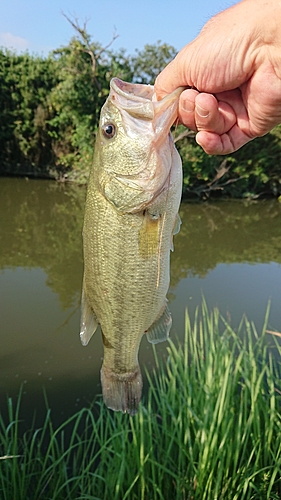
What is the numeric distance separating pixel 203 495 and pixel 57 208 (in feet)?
37.4

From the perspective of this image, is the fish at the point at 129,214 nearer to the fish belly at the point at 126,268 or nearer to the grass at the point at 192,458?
the fish belly at the point at 126,268

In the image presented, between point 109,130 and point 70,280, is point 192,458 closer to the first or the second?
point 109,130

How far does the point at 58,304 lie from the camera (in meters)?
6.63

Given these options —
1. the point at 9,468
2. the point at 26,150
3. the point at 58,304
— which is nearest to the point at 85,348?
the point at 58,304

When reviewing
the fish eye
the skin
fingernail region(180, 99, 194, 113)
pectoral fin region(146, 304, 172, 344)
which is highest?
the skin

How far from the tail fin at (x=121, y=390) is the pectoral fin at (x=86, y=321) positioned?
18 cm

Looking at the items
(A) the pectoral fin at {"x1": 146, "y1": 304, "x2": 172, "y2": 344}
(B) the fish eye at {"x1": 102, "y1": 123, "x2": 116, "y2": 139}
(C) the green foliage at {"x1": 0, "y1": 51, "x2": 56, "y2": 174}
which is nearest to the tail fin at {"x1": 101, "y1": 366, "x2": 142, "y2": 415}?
(A) the pectoral fin at {"x1": 146, "y1": 304, "x2": 172, "y2": 344}

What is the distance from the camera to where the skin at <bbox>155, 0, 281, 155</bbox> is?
1512 mm

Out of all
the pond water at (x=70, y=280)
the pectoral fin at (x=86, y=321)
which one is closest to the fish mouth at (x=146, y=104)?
A: the pectoral fin at (x=86, y=321)

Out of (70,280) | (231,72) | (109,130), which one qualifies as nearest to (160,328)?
(109,130)

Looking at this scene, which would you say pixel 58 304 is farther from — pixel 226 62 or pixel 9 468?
pixel 226 62

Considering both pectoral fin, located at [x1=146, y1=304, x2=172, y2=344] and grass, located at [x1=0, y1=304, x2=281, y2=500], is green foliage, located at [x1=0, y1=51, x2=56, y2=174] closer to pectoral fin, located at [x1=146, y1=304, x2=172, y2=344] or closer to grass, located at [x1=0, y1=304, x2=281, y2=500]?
grass, located at [x1=0, y1=304, x2=281, y2=500]

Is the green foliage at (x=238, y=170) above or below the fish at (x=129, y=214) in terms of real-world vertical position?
above

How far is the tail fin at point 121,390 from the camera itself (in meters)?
1.56
